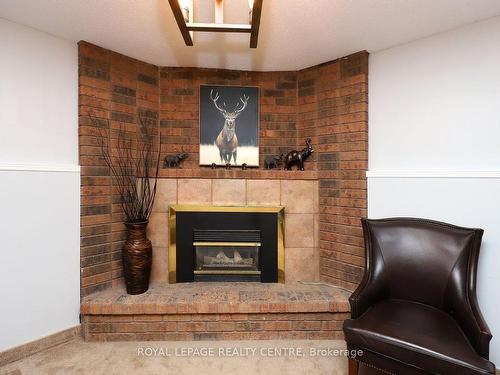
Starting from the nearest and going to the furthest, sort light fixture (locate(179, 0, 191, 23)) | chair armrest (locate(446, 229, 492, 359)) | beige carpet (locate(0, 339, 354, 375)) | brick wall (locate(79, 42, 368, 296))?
1. light fixture (locate(179, 0, 191, 23))
2. chair armrest (locate(446, 229, 492, 359))
3. beige carpet (locate(0, 339, 354, 375))
4. brick wall (locate(79, 42, 368, 296))

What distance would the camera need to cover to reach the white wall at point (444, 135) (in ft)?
5.83

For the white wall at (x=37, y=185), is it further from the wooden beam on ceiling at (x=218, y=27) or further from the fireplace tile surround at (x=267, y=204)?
the wooden beam on ceiling at (x=218, y=27)

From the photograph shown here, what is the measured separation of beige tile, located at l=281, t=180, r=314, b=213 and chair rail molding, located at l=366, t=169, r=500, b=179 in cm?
52

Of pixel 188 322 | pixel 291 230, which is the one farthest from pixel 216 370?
pixel 291 230

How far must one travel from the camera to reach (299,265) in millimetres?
2496

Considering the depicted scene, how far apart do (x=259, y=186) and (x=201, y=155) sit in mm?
652

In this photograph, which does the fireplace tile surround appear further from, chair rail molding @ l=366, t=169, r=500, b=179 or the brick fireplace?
chair rail molding @ l=366, t=169, r=500, b=179

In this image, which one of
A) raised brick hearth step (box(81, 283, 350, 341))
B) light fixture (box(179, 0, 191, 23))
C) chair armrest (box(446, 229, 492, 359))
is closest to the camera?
light fixture (box(179, 0, 191, 23))

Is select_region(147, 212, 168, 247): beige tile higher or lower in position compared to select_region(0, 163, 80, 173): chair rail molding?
lower

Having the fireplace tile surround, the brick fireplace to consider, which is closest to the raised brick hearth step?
the brick fireplace

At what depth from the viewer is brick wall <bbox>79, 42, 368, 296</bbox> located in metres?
2.17

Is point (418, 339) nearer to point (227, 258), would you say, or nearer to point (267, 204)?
point (267, 204)

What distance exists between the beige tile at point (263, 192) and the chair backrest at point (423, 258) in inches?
32.3

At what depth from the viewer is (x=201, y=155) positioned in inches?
104
